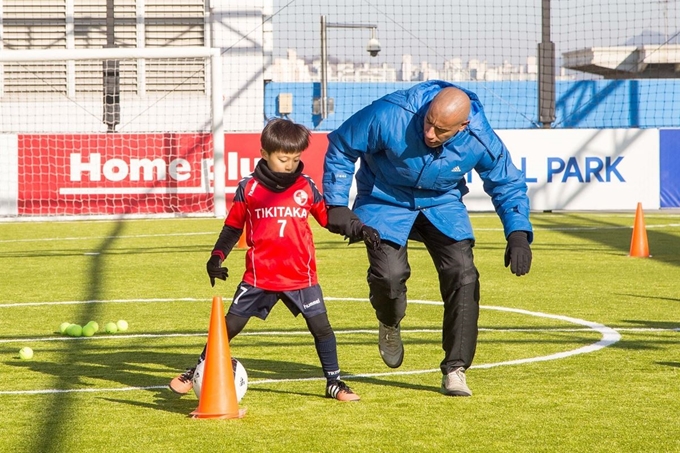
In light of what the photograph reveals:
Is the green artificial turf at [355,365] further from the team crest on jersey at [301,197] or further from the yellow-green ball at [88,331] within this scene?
the team crest on jersey at [301,197]

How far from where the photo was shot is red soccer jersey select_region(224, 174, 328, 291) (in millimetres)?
6148

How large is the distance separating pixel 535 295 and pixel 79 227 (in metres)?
11.3

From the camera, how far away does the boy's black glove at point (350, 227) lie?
20.2ft

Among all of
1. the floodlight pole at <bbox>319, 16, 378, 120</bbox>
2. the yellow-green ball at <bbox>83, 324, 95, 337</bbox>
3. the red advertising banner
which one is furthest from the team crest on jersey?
the floodlight pole at <bbox>319, 16, 378, 120</bbox>

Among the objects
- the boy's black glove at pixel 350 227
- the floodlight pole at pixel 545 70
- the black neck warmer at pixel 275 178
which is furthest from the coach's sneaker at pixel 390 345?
the floodlight pole at pixel 545 70

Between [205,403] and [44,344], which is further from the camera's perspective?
[44,344]

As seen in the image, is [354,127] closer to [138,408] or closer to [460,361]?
[460,361]

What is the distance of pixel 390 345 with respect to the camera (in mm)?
6871

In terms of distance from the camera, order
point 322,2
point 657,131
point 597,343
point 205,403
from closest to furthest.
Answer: point 205,403
point 597,343
point 657,131
point 322,2

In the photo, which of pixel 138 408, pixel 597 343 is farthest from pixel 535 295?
pixel 138 408

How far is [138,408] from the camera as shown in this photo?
5.98 metres

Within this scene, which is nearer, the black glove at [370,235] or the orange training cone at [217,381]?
the orange training cone at [217,381]

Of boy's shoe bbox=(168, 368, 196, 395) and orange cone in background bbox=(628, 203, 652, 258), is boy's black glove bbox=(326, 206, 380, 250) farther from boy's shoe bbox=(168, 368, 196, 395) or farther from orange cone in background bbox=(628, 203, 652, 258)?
orange cone in background bbox=(628, 203, 652, 258)

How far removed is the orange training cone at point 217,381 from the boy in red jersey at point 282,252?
0.37m
